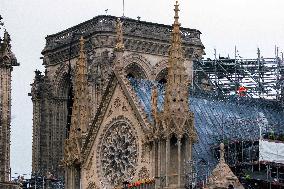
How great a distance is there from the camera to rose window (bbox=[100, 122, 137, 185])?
9819cm

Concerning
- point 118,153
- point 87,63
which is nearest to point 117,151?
point 118,153

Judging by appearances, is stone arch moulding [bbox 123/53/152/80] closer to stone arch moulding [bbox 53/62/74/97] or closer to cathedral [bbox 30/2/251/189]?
cathedral [bbox 30/2/251/189]

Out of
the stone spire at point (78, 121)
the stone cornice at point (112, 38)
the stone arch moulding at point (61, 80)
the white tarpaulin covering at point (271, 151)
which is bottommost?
the white tarpaulin covering at point (271, 151)

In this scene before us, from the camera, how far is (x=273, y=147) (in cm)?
9656

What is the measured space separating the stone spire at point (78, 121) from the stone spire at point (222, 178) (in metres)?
14.1

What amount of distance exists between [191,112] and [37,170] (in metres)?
Result: 35.1

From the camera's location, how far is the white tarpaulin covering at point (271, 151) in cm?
9556

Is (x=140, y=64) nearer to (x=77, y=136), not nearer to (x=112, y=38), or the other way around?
(x=112, y=38)

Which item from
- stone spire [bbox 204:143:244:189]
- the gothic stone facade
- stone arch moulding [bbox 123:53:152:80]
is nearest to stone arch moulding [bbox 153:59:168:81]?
the gothic stone facade

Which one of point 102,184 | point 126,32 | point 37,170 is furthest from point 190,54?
point 102,184

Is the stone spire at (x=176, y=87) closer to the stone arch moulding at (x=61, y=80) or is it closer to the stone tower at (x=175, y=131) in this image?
the stone tower at (x=175, y=131)

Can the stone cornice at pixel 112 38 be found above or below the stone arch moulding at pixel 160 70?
above

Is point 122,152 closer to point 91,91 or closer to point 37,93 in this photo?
point 91,91

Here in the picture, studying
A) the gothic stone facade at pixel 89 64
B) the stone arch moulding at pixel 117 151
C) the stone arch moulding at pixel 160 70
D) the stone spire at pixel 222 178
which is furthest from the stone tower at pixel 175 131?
the stone arch moulding at pixel 160 70
